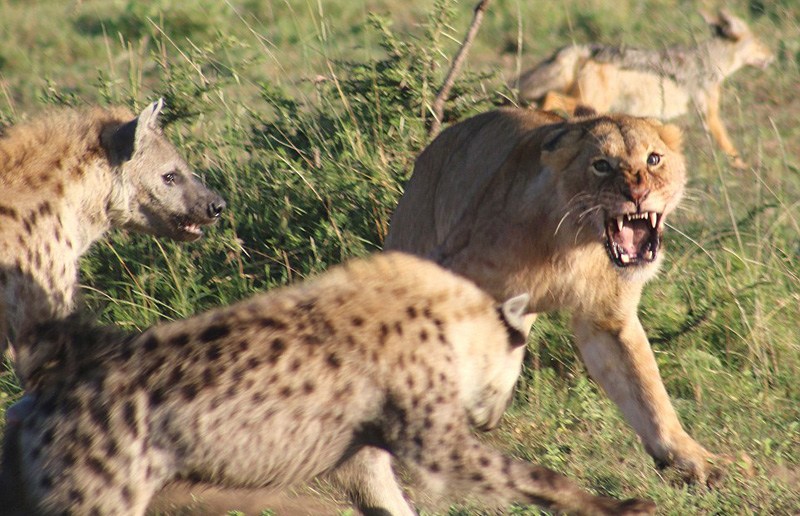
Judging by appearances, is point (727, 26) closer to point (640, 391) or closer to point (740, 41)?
point (740, 41)

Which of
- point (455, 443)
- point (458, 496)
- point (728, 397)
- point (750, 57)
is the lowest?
point (750, 57)

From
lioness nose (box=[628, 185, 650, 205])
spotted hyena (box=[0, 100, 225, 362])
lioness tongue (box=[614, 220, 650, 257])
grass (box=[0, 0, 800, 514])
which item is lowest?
grass (box=[0, 0, 800, 514])

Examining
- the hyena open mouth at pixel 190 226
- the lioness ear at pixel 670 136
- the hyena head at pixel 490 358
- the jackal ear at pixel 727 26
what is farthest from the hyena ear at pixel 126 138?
the jackal ear at pixel 727 26

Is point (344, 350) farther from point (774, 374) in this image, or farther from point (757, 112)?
point (757, 112)

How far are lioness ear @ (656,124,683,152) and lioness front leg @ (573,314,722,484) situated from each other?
63 centimetres

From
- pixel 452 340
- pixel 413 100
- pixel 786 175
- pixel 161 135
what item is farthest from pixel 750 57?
pixel 452 340

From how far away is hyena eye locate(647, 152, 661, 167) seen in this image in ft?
14.2

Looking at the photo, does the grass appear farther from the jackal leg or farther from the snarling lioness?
the jackal leg

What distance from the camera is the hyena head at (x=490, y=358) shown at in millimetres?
3492

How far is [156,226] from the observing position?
4965 millimetres

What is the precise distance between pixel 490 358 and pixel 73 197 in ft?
5.89

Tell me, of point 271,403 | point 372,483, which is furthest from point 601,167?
point 271,403

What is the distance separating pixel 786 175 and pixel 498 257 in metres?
3.48

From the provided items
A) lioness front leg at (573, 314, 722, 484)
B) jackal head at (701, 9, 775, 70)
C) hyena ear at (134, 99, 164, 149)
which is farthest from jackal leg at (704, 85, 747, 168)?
hyena ear at (134, 99, 164, 149)
